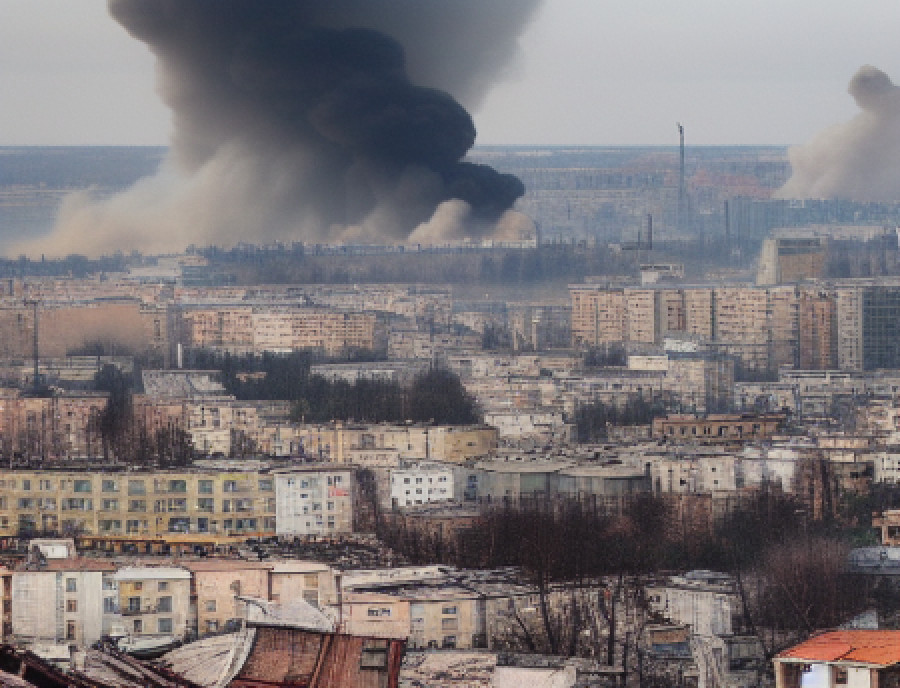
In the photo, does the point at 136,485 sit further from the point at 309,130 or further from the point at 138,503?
the point at 309,130

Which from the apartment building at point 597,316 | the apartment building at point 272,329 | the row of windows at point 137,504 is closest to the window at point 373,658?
the row of windows at point 137,504

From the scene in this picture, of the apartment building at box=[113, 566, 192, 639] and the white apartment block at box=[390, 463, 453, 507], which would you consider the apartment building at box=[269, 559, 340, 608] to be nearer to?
the apartment building at box=[113, 566, 192, 639]

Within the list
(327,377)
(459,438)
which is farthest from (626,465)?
(327,377)

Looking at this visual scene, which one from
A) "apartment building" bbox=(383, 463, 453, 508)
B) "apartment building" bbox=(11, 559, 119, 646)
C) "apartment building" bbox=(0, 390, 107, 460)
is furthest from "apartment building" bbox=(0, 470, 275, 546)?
"apartment building" bbox=(11, 559, 119, 646)

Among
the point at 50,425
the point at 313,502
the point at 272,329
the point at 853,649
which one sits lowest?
the point at 853,649

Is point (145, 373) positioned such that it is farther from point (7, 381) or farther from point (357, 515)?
point (357, 515)

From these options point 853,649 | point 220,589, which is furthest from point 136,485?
point 853,649
